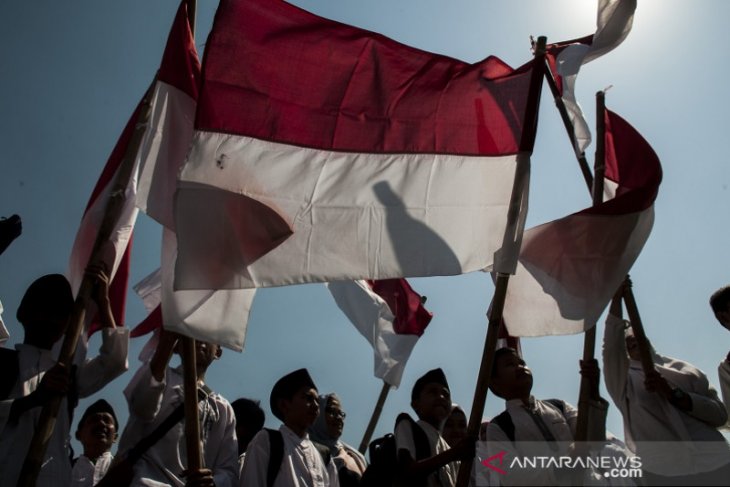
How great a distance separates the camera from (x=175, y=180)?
6320 mm

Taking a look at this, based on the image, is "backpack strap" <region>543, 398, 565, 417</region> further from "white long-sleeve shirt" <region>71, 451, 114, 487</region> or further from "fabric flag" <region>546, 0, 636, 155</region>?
"white long-sleeve shirt" <region>71, 451, 114, 487</region>

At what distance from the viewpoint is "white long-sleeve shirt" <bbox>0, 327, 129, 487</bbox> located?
5.22 m

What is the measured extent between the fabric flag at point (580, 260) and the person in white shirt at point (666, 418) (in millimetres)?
334

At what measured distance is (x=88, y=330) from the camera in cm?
626

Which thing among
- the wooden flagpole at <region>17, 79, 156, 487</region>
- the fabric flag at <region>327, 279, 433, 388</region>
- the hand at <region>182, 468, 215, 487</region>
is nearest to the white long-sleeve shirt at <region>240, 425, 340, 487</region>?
the hand at <region>182, 468, 215, 487</region>

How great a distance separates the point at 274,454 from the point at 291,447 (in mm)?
215

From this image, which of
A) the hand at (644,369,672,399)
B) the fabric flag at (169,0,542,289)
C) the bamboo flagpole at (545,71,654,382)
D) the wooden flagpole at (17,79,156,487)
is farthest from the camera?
the bamboo flagpole at (545,71,654,382)

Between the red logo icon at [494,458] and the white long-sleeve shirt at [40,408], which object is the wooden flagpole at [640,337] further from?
the white long-sleeve shirt at [40,408]

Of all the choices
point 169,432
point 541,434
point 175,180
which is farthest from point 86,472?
point 541,434

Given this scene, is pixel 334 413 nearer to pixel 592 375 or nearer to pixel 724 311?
pixel 592 375

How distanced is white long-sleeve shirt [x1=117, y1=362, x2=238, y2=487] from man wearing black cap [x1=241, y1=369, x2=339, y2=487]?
0.90 feet

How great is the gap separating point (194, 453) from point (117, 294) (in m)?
1.69

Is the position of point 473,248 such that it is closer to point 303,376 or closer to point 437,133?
point 437,133

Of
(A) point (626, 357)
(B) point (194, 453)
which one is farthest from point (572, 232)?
(B) point (194, 453)
